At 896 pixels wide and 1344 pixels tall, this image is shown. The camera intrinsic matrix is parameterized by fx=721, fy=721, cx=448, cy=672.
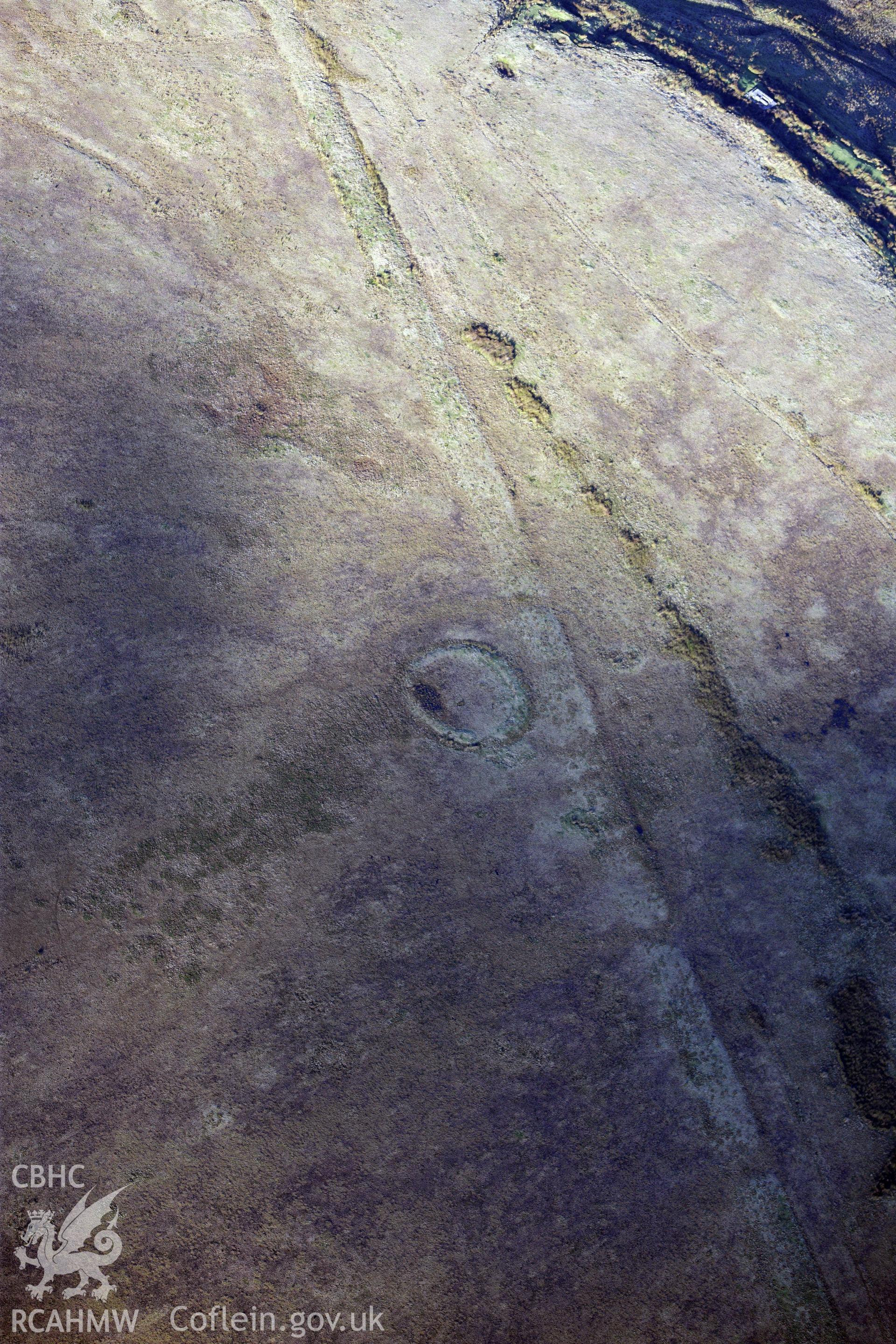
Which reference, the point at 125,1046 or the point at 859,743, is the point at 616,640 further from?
the point at 125,1046

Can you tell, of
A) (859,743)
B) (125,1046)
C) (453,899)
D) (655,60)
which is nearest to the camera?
(125,1046)

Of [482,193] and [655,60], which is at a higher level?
[655,60]

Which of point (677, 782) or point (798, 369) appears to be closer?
point (677, 782)

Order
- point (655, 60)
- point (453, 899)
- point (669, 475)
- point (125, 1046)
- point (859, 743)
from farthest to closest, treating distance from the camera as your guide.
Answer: point (655, 60), point (669, 475), point (859, 743), point (453, 899), point (125, 1046)

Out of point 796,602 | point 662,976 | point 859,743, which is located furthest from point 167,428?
point 859,743
